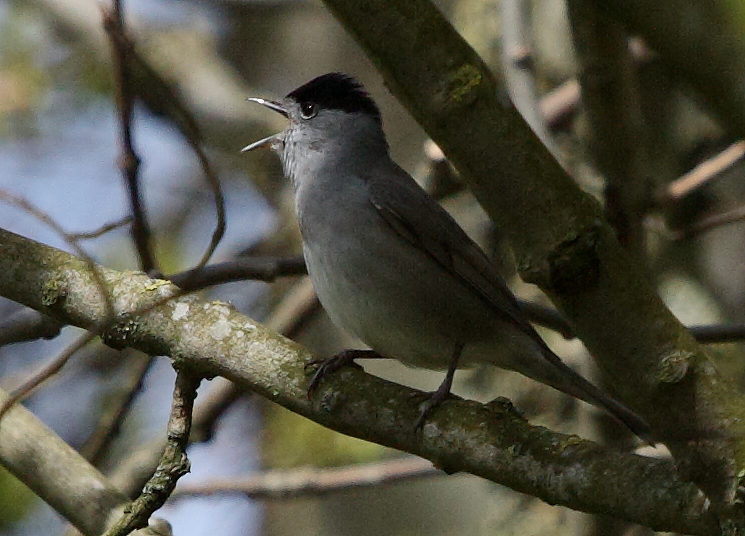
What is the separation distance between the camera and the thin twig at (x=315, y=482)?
429cm

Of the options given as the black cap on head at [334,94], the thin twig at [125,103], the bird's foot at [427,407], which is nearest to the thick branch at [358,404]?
the bird's foot at [427,407]

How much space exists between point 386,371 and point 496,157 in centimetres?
380

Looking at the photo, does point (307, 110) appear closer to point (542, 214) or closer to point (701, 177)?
point (701, 177)

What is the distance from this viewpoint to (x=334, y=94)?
4637mm

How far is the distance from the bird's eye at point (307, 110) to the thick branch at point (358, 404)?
1.74 metres

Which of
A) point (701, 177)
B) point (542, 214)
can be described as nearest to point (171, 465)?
point (542, 214)

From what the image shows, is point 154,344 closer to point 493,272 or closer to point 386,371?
point 493,272

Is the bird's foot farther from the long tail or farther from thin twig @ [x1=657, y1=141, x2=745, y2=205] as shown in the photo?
thin twig @ [x1=657, y1=141, x2=745, y2=205]

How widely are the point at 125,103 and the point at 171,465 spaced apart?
3.52 ft

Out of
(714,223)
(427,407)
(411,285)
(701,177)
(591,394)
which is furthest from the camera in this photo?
(701,177)

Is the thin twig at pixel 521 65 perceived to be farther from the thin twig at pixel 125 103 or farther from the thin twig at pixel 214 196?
the thin twig at pixel 125 103

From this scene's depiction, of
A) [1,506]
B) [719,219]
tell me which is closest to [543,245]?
[719,219]

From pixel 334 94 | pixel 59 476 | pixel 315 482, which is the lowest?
pixel 59 476

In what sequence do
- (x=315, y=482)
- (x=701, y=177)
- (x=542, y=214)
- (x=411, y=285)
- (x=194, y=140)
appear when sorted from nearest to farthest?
1. (x=542, y=214)
2. (x=194, y=140)
3. (x=411, y=285)
4. (x=315, y=482)
5. (x=701, y=177)
